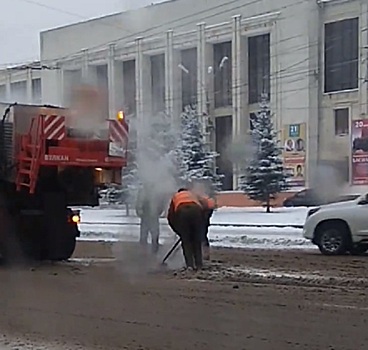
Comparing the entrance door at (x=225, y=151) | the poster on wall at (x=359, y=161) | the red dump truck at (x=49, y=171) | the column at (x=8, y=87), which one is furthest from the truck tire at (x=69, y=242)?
the entrance door at (x=225, y=151)

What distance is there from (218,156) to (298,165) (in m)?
7.13

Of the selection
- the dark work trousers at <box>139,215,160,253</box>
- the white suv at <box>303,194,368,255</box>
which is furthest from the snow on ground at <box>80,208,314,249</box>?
the white suv at <box>303,194,368,255</box>

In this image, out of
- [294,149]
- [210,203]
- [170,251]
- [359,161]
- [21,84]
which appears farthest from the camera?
[294,149]

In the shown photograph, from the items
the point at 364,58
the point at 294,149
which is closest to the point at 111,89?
the point at 364,58

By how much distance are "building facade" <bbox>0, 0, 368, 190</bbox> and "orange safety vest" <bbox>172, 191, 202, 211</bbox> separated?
90.7 inches

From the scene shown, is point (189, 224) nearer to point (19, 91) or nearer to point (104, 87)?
point (104, 87)

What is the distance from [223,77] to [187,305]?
22.9 meters

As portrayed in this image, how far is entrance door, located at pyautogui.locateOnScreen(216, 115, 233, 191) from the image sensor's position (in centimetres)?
2673

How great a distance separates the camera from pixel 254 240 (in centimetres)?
2255

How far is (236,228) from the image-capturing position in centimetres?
2761

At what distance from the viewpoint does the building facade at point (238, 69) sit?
16.9m

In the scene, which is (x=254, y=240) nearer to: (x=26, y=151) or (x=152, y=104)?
(x=152, y=104)

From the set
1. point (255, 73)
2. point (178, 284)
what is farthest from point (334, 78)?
point (178, 284)

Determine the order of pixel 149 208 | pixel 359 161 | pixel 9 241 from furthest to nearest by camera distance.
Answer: pixel 149 208 → pixel 9 241 → pixel 359 161
